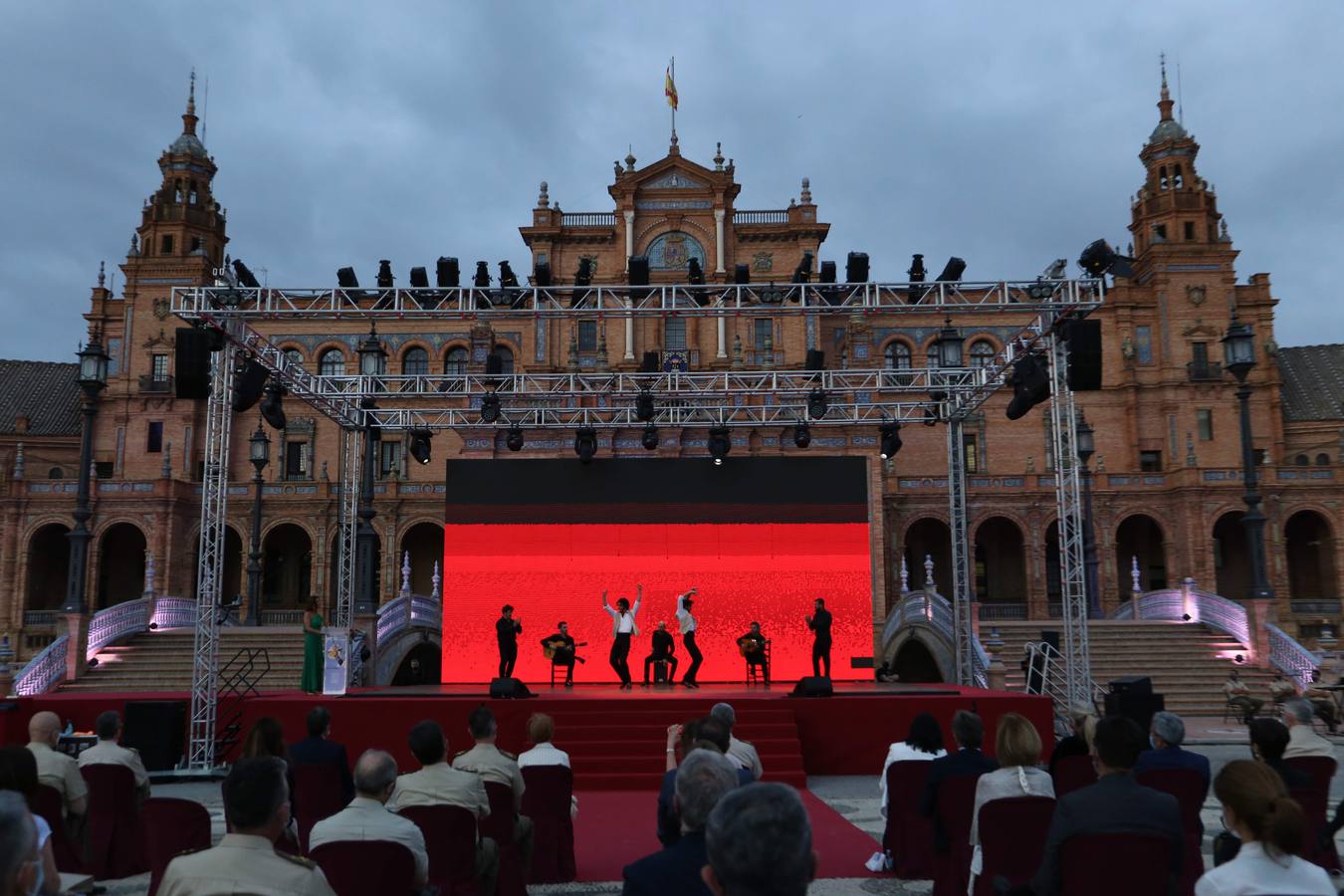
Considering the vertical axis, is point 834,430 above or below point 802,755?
above

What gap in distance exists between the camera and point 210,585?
598 inches

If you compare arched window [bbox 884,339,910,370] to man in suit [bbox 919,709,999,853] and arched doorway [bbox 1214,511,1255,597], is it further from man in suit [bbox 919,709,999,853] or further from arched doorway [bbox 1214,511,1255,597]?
man in suit [bbox 919,709,999,853]

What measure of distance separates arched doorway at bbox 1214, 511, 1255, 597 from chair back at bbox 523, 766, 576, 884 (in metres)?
38.3

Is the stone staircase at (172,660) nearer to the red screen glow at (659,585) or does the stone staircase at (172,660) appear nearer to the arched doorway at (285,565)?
the red screen glow at (659,585)

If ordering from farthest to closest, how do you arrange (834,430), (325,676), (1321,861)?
(834,430), (325,676), (1321,861)

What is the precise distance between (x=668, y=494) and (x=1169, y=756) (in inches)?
690

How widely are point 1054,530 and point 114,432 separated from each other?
3792cm

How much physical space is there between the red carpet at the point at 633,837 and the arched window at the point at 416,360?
3328 centimetres

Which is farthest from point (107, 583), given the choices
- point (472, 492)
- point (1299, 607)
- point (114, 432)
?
point (1299, 607)

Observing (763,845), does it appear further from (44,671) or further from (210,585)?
(44,671)

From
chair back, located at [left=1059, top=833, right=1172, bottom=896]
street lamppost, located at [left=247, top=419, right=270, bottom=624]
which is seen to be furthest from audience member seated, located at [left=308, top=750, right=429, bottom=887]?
street lamppost, located at [left=247, top=419, right=270, bottom=624]

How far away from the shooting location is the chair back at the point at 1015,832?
5.62m

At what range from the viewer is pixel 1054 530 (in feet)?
132

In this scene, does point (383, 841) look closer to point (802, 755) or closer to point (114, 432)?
point (802, 755)
